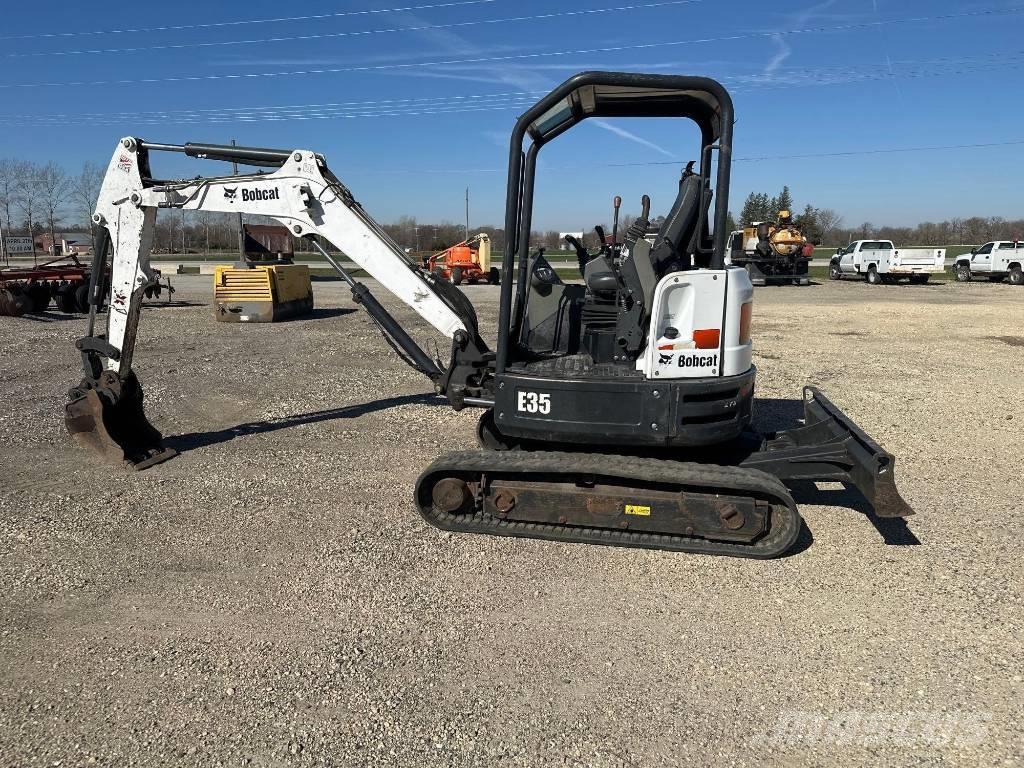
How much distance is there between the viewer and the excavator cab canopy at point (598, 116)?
4633 mm

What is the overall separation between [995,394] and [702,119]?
6504 mm

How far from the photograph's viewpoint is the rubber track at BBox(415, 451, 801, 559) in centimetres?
459

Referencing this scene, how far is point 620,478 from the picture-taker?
4.80 metres

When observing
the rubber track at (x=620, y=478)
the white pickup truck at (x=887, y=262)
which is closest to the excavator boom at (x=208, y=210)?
the rubber track at (x=620, y=478)

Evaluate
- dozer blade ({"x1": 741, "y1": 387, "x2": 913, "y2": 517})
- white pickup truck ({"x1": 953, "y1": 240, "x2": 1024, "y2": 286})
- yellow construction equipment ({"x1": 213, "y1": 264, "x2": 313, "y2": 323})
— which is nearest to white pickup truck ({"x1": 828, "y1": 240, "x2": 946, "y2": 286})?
white pickup truck ({"x1": 953, "y1": 240, "x2": 1024, "y2": 286})

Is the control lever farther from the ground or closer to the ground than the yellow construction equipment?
farther from the ground

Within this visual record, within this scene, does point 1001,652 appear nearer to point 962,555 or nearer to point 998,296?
point 962,555

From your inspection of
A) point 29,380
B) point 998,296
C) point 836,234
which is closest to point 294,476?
point 29,380

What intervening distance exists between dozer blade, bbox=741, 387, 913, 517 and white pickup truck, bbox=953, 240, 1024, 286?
29841 mm

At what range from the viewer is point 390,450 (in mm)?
7133

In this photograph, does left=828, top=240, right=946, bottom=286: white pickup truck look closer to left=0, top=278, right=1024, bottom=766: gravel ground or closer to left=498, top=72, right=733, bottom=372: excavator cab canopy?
left=0, top=278, right=1024, bottom=766: gravel ground

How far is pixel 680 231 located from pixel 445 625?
2976 mm

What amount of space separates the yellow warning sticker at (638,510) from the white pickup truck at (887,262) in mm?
28912

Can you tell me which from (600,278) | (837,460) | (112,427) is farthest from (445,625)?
(112,427)
